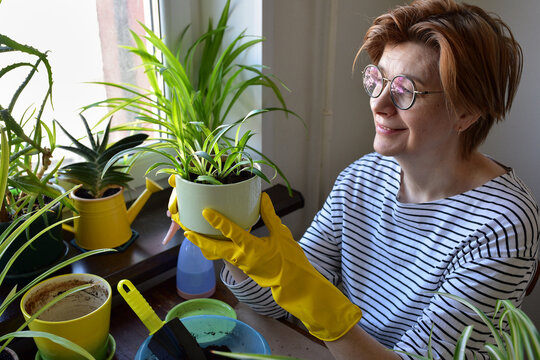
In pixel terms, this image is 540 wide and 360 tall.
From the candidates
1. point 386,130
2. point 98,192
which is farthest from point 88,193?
point 386,130

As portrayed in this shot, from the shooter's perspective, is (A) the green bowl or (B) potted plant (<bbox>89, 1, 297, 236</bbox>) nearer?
(B) potted plant (<bbox>89, 1, 297, 236</bbox>)

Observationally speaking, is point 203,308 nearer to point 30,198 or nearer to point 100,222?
point 100,222

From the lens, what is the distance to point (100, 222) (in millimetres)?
1022

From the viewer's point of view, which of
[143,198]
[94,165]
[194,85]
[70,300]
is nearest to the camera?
[70,300]

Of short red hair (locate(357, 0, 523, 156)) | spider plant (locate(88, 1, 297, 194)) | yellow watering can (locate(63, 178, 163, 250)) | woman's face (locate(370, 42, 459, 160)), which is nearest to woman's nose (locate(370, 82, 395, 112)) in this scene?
woman's face (locate(370, 42, 459, 160))

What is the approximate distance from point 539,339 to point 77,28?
3.81 feet

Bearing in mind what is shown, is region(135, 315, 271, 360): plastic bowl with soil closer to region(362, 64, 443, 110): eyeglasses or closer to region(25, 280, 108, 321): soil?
region(25, 280, 108, 321): soil

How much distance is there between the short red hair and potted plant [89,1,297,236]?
34 centimetres

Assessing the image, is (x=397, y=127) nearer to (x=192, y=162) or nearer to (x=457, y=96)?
(x=457, y=96)

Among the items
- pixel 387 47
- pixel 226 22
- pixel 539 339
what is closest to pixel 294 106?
pixel 226 22

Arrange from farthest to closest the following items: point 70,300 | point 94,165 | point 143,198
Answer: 1. point 143,198
2. point 94,165
3. point 70,300

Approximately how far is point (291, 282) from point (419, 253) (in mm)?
339

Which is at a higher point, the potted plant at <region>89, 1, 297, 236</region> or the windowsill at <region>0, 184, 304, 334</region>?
the potted plant at <region>89, 1, 297, 236</region>

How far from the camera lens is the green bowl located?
0.97 meters
